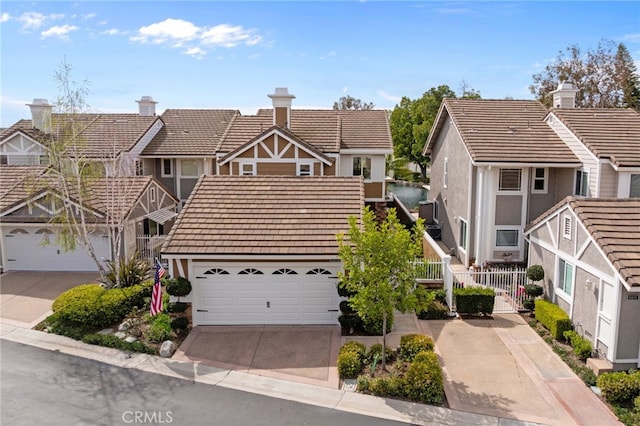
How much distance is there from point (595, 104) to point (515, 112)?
2727 centimetres

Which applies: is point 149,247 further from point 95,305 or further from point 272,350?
point 272,350

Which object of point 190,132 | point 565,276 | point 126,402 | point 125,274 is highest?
point 190,132

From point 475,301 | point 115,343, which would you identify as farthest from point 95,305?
point 475,301

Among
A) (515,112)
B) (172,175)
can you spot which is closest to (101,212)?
(172,175)

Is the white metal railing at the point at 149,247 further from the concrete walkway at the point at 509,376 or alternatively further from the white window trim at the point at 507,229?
the white window trim at the point at 507,229

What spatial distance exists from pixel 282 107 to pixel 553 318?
18.0 meters

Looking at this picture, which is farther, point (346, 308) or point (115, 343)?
point (346, 308)

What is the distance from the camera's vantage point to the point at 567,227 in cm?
1570

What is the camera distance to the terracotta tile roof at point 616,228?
12.6m

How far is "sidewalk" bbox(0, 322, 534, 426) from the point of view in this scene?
37.0 ft

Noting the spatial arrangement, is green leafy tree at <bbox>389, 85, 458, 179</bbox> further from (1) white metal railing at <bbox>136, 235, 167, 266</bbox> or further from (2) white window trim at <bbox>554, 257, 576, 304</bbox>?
(2) white window trim at <bbox>554, 257, 576, 304</bbox>

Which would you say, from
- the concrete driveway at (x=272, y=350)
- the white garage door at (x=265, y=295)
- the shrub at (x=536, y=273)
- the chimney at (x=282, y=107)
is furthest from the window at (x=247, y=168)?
the shrub at (x=536, y=273)

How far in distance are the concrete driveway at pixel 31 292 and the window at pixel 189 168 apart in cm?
1075

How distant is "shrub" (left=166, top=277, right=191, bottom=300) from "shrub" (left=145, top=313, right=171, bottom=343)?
0.82 metres
